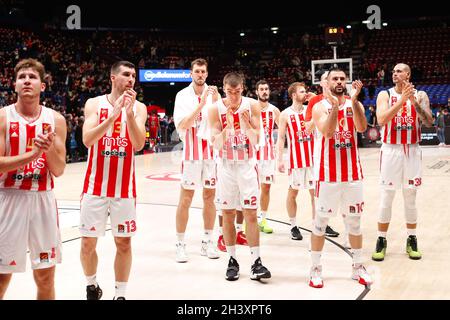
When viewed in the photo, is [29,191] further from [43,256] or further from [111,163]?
[111,163]

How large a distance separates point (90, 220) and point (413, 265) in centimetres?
312

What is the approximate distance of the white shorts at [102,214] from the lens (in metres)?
3.96

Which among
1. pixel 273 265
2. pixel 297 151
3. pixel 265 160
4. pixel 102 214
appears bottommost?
pixel 273 265

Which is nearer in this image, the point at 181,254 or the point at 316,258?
the point at 316,258

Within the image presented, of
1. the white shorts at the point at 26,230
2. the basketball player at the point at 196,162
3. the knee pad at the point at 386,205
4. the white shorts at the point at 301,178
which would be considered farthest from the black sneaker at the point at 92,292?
the white shorts at the point at 301,178

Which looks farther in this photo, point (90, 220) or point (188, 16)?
point (188, 16)

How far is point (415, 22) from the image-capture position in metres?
27.2

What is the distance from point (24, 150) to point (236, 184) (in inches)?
84.6

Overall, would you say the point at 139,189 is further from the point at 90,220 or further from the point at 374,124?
the point at 374,124

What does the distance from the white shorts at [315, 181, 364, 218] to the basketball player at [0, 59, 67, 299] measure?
2.29 meters

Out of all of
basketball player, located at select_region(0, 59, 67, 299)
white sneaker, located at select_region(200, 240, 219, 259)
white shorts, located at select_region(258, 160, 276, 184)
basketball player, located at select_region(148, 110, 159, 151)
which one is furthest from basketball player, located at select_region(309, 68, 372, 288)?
basketball player, located at select_region(148, 110, 159, 151)

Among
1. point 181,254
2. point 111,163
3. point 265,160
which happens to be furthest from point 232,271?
point 265,160

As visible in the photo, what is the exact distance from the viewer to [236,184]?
4930 millimetres
